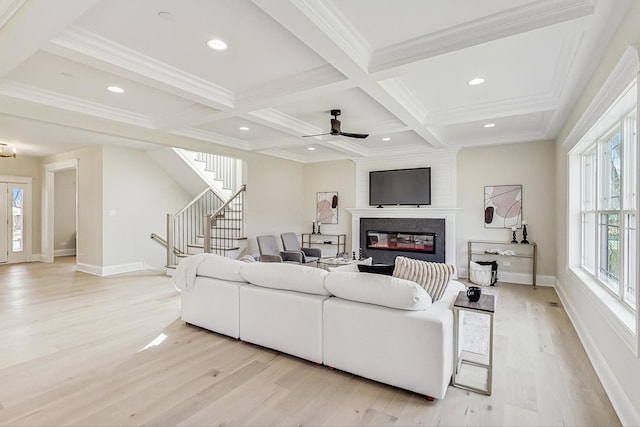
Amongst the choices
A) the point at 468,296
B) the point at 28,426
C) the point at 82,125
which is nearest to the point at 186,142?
the point at 82,125

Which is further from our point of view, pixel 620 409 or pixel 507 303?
pixel 507 303

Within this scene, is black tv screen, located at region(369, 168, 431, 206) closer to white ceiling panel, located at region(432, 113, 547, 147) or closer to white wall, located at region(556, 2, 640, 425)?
white ceiling panel, located at region(432, 113, 547, 147)

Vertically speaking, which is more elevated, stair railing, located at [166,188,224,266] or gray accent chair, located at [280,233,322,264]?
stair railing, located at [166,188,224,266]

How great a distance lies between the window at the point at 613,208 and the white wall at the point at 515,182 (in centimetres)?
164

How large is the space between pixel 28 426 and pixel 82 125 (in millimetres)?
3765

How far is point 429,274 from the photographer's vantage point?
2662 mm

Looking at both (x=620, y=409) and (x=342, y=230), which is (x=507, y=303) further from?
(x=342, y=230)

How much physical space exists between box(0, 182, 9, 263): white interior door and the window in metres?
11.2

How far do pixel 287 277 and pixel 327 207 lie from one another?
5.32 m

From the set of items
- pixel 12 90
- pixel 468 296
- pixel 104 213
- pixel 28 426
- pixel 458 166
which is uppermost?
pixel 12 90

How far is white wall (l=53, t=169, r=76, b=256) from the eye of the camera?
30.7 ft

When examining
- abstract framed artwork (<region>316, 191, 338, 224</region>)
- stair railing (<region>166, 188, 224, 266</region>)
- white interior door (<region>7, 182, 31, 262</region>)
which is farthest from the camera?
white interior door (<region>7, 182, 31, 262</region>)

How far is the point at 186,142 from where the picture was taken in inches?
227

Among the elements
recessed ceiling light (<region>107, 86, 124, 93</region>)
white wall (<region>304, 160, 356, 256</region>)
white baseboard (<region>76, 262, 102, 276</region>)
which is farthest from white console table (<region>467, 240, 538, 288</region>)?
white baseboard (<region>76, 262, 102, 276</region>)
